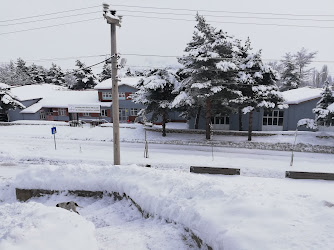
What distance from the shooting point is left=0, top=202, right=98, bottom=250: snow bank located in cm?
479

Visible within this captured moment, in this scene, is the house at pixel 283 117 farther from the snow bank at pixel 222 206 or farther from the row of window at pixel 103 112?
the snow bank at pixel 222 206

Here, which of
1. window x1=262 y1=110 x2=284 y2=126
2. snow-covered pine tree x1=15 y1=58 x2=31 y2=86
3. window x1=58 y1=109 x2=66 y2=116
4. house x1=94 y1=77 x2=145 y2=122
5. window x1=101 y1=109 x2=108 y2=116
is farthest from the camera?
snow-covered pine tree x1=15 y1=58 x2=31 y2=86

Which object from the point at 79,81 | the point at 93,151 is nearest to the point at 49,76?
the point at 79,81

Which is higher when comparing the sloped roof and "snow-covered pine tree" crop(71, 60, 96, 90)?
"snow-covered pine tree" crop(71, 60, 96, 90)

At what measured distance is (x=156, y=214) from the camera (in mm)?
7324

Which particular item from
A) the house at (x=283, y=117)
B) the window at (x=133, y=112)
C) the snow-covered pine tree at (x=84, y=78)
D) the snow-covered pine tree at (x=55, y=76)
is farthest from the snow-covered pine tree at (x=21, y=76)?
the house at (x=283, y=117)

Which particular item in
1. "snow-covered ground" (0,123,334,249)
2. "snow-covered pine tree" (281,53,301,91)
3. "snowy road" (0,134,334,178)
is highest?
"snow-covered pine tree" (281,53,301,91)

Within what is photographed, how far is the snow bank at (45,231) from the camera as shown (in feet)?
15.7

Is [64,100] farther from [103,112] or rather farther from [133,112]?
[133,112]

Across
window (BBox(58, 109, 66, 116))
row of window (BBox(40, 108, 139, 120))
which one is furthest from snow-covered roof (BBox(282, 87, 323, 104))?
window (BBox(58, 109, 66, 116))

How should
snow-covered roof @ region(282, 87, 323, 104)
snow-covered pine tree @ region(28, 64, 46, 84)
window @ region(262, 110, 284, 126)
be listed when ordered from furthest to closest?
snow-covered pine tree @ region(28, 64, 46, 84), window @ region(262, 110, 284, 126), snow-covered roof @ region(282, 87, 323, 104)

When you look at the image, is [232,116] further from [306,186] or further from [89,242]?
[89,242]

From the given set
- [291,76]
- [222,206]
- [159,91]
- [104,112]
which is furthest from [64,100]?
[291,76]

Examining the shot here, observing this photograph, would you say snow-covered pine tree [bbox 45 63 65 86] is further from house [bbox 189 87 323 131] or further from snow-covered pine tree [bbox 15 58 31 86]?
house [bbox 189 87 323 131]
